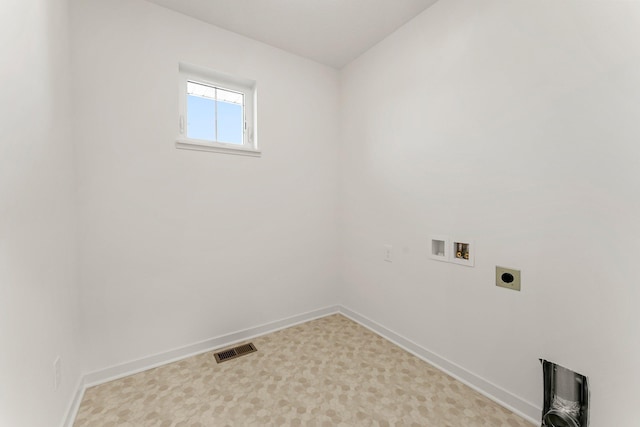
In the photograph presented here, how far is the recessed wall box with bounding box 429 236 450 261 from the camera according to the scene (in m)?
1.79

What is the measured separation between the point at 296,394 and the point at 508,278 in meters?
1.40

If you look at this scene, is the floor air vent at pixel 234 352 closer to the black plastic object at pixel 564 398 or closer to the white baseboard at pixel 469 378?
the white baseboard at pixel 469 378

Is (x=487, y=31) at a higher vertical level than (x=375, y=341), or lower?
higher

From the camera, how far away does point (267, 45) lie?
2297 millimetres

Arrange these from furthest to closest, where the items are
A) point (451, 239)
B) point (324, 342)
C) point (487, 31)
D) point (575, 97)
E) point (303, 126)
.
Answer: point (303, 126) → point (324, 342) → point (451, 239) → point (487, 31) → point (575, 97)

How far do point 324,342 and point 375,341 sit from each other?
1.39 feet

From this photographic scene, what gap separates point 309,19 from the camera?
6.54ft

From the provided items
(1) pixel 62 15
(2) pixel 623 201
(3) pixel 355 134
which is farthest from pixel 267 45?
(2) pixel 623 201

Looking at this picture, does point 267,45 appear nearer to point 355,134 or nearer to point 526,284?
point 355,134

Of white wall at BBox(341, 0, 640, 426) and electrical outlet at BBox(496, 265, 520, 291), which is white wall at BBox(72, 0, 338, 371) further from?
electrical outlet at BBox(496, 265, 520, 291)

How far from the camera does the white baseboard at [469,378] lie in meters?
1.39

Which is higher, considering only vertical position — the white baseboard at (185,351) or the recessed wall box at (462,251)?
the recessed wall box at (462,251)

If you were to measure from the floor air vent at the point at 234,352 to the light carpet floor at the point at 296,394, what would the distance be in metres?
0.05

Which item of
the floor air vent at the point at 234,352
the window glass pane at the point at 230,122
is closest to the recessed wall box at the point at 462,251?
the floor air vent at the point at 234,352
